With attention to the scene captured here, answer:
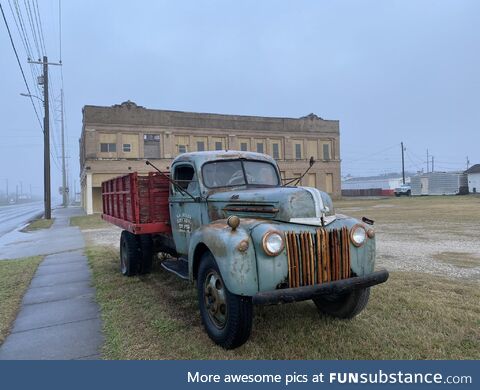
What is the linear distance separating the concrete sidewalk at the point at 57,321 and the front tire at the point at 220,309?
3.78 ft

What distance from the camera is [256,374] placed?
339cm

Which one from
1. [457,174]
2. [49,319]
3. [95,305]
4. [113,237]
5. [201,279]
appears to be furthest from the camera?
[457,174]

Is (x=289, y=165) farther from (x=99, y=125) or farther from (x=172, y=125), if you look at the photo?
(x=99, y=125)

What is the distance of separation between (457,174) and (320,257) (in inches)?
2272

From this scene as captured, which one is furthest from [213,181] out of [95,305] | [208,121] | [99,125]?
[208,121]

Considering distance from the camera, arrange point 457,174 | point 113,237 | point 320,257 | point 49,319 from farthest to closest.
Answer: point 457,174 → point 113,237 → point 49,319 → point 320,257

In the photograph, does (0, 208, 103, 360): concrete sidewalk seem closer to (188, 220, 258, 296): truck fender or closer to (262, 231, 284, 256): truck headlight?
(188, 220, 258, 296): truck fender

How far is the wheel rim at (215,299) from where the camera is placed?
395cm

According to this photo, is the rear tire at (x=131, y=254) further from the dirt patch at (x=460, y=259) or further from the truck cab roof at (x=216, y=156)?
the dirt patch at (x=460, y=259)

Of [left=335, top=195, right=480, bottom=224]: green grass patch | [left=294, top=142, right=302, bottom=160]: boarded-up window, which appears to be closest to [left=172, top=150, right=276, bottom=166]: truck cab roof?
[left=335, top=195, right=480, bottom=224]: green grass patch

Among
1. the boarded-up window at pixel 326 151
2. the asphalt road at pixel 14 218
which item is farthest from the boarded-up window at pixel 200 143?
Answer: the asphalt road at pixel 14 218

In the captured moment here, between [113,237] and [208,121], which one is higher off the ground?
[208,121]

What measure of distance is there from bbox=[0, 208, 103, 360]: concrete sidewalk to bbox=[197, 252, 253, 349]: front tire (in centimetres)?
115

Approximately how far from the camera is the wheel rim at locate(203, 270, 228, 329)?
3947mm
